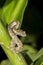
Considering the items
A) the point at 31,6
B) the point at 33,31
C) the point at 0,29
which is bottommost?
the point at 33,31

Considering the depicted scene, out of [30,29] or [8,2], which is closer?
[8,2]

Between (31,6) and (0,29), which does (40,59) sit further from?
(31,6)

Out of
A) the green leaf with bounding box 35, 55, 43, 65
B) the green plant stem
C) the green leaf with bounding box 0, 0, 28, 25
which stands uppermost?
the green leaf with bounding box 0, 0, 28, 25

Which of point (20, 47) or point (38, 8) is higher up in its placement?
point (20, 47)

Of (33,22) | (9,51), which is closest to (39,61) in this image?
(9,51)

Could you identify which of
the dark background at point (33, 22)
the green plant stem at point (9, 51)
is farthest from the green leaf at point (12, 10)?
the dark background at point (33, 22)

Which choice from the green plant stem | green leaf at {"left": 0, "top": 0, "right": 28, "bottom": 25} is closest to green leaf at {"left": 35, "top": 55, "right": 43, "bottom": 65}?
the green plant stem

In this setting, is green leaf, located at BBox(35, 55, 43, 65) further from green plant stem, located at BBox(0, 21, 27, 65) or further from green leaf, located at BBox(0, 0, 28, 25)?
green leaf, located at BBox(0, 0, 28, 25)

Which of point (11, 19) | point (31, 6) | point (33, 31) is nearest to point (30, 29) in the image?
point (33, 31)

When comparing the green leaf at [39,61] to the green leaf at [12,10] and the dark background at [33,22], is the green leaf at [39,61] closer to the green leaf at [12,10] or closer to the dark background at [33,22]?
the green leaf at [12,10]
